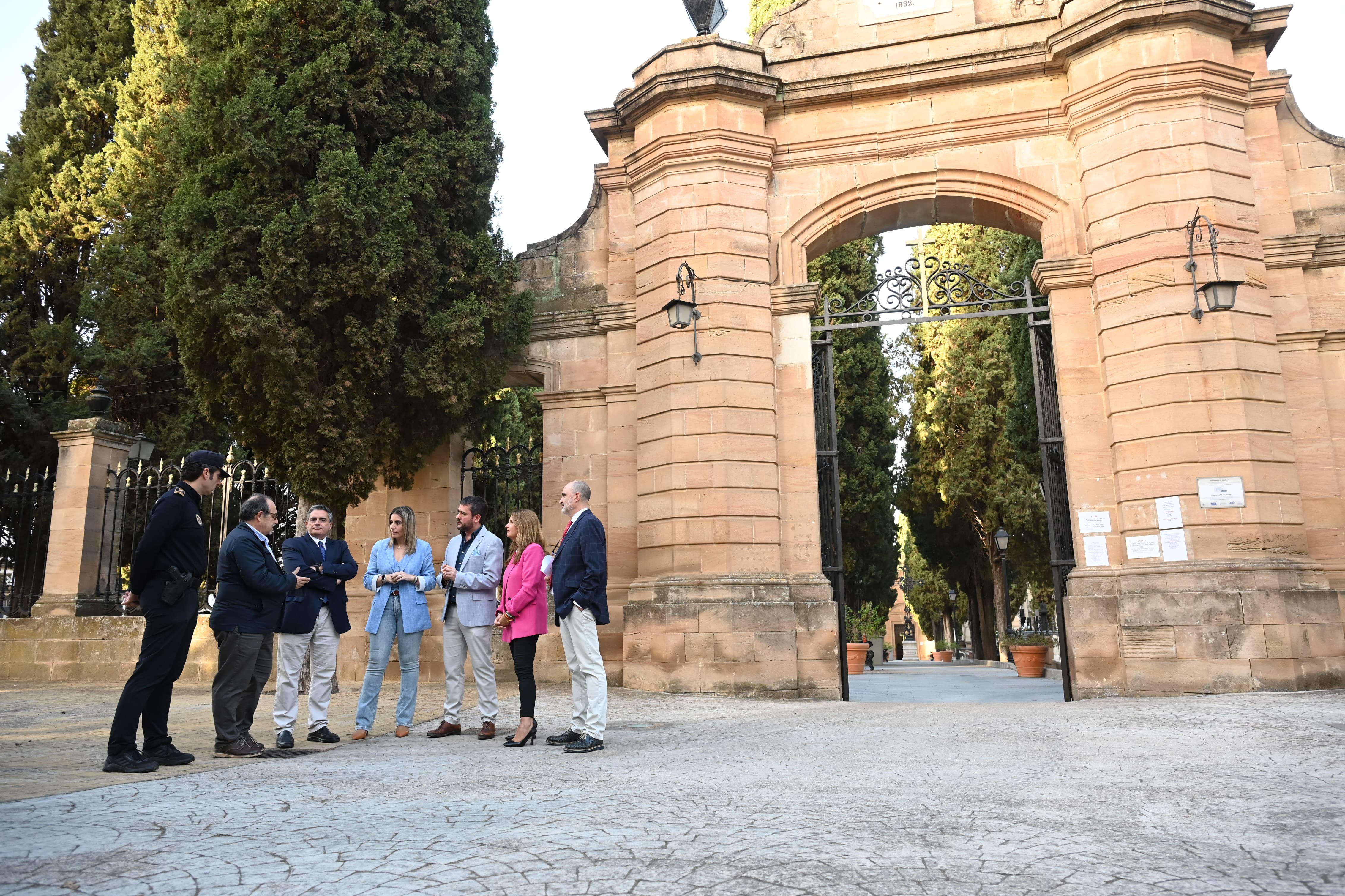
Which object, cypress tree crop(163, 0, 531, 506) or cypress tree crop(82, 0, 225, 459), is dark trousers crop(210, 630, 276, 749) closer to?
cypress tree crop(163, 0, 531, 506)

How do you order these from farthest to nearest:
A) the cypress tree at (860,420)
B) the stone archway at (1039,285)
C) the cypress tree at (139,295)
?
the cypress tree at (860,420), the cypress tree at (139,295), the stone archway at (1039,285)

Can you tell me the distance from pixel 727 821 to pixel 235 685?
138 inches

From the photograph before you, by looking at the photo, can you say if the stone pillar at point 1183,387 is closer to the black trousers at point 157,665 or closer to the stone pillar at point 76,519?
the black trousers at point 157,665

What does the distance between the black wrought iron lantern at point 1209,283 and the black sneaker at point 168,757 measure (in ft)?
31.3

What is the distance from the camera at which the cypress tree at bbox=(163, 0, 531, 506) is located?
950cm

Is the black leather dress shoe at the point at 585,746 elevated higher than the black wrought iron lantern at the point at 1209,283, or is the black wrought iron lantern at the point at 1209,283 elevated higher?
the black wrought iron lantern at the point at 1209,283

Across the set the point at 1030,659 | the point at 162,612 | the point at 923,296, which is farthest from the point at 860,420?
the point at 162,612

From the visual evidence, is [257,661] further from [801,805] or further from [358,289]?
[358,289]

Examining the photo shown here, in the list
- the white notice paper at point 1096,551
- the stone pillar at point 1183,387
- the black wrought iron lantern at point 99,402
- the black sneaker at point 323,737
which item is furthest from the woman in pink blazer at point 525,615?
the black wrought iron lantern at point 99,402

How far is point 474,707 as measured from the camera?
28.2 ft

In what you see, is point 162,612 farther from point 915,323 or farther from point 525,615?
point 915,323

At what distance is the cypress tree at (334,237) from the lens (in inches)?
374

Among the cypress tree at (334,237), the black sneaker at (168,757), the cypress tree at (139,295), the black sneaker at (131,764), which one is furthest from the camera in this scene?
the cypress tree at (139,295)

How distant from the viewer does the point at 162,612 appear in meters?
5.10
